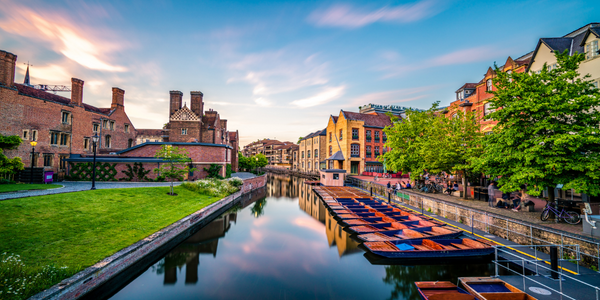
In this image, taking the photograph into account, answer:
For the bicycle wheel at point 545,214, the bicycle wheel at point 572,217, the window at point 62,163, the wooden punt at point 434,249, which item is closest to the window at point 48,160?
the window at point 62,163

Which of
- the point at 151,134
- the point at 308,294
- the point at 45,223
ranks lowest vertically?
the point at 308,294

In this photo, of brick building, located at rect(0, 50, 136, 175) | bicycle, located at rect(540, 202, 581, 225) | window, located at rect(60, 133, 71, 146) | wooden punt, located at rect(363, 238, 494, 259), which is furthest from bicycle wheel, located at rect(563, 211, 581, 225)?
window, located at rect(60, 133, 71, 146)

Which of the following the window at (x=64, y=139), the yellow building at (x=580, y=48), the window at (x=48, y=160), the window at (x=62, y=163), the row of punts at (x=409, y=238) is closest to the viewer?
the row of punts at (x=409, y=238)

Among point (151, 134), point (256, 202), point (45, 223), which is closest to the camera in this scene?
point (45, 223)

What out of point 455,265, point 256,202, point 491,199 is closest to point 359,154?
point 256,202

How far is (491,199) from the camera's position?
57.1 ft

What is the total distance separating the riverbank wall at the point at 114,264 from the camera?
7.05m

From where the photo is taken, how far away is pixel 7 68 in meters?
23.1

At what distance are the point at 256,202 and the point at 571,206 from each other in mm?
27053

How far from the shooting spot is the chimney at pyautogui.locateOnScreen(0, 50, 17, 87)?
74.7 feet

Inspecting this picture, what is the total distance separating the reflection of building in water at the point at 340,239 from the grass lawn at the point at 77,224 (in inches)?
409

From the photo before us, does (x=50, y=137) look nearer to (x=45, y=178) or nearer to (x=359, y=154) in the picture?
(x=45, y=178)

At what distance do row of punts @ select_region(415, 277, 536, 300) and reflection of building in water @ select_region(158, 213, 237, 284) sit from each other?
9496mm

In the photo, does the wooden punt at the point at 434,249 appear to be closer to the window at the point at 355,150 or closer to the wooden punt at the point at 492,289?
the wooden punt at the point at 492,289
